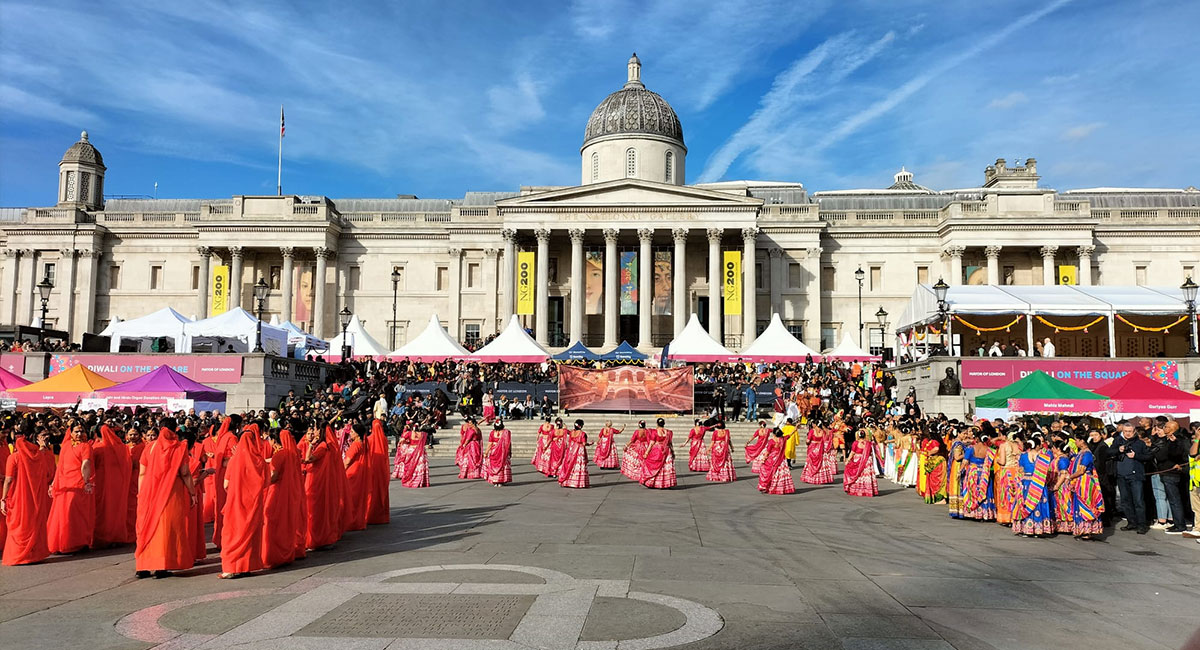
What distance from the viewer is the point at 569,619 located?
284 inches

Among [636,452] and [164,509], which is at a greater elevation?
[164,509]

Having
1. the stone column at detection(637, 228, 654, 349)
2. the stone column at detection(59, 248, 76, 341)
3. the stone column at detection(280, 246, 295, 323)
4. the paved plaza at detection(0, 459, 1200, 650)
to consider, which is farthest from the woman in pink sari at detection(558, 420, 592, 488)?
the stone column at detection(59, 248, 76, 341)

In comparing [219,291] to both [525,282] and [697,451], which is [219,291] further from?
[697,451]

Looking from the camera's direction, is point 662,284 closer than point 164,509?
No

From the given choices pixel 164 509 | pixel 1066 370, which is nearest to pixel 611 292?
pixel 1066 370

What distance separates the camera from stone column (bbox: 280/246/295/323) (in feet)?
178

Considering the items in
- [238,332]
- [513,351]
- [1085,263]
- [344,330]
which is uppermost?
[1085,263]

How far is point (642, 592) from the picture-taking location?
27.4 ft

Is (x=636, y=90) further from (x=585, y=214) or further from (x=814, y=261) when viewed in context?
(x=814, y=261)

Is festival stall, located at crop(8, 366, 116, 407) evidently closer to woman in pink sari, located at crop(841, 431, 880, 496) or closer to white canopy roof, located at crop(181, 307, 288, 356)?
white canopy roof, located at crop(181, 307, 288, 356)

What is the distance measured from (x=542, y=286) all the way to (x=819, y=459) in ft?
107

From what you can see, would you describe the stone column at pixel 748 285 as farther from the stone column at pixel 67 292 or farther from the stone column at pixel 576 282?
the stone column at pixel 67 292

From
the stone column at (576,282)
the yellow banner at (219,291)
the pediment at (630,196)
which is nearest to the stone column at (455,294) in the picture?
the pediment at (630,196)

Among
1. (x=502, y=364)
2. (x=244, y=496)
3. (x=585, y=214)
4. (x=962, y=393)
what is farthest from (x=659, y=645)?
(x=585, y=214)
